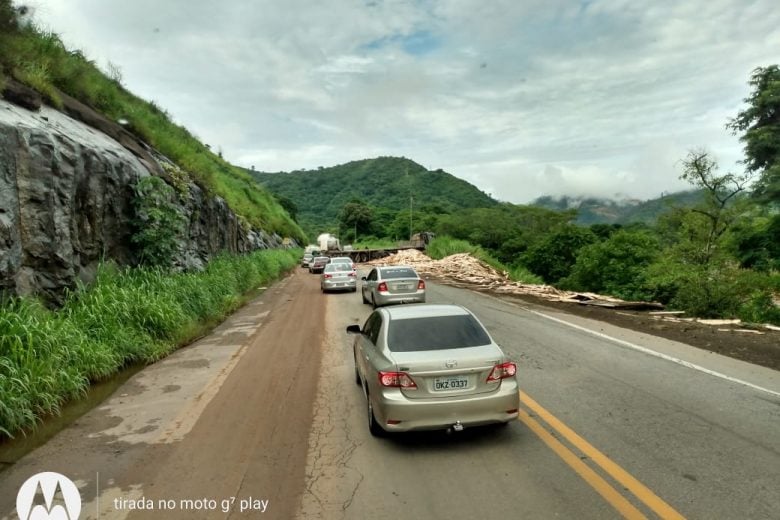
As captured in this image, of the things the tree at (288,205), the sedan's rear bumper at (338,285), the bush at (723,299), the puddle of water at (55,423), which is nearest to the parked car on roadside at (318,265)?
the sedan's rear bumper at (338,285)

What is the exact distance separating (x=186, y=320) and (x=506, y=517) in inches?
395

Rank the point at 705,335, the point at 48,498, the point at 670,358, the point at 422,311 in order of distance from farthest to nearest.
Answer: the point at 705,335, the point at 670,358, the point at 422,311, the point at 48,498

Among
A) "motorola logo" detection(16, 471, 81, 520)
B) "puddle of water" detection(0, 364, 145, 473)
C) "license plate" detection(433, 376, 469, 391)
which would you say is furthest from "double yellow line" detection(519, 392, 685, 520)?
"puddle of water" detection(0, 364, 145, 473)

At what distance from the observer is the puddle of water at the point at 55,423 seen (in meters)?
5.37

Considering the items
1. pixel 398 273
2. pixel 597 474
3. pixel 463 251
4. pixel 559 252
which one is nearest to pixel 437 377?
pixel 597 474

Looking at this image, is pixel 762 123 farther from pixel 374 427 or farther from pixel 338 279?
pixel 374 427

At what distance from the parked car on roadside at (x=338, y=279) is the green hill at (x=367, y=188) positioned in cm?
9583

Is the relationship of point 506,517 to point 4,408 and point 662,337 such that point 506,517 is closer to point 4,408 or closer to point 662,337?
point 4,408

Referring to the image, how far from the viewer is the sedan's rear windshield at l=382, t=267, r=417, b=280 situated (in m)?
17.0

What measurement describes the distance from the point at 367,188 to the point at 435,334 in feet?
464

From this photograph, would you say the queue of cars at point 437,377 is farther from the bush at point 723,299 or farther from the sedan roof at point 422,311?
the bush at point 723,299

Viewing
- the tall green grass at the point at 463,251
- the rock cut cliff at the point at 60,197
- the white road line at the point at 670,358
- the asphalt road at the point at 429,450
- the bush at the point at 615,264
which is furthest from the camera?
the tall green grass at the point at 463,251

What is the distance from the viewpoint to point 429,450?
513 cm

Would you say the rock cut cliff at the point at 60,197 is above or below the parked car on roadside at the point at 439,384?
above
